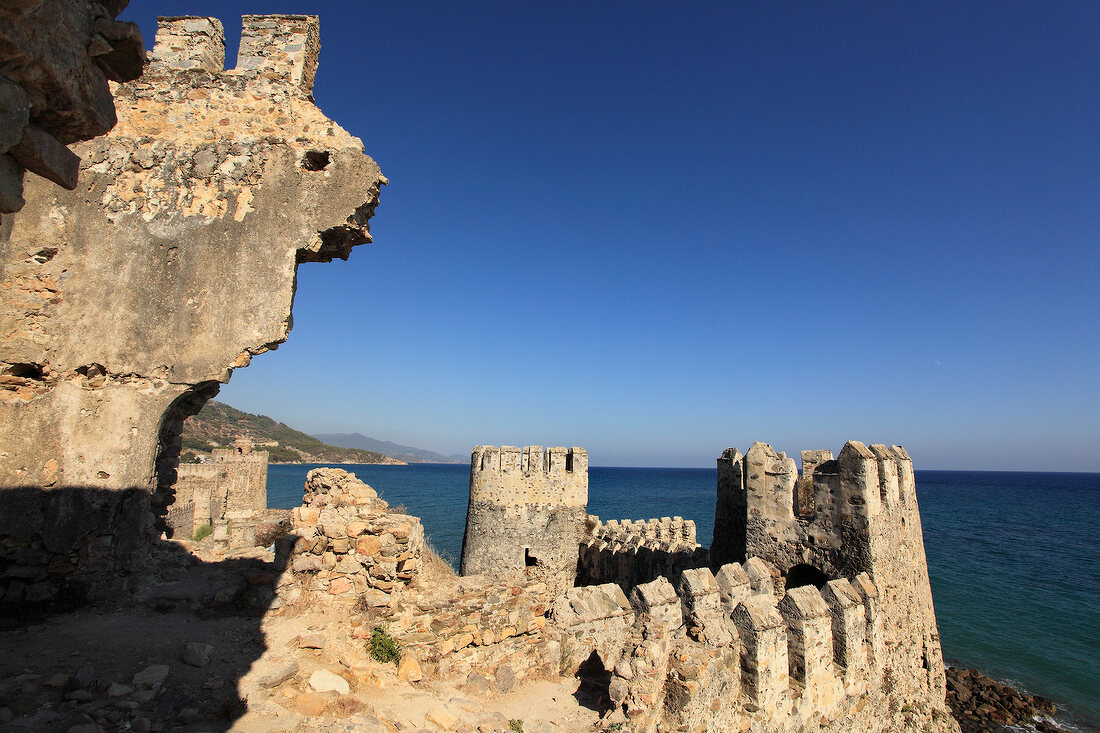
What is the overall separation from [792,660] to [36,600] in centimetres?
842

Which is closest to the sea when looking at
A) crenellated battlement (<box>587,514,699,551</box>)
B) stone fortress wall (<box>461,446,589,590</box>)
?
stone fortress wall (<box>461,446,589,590</box>)

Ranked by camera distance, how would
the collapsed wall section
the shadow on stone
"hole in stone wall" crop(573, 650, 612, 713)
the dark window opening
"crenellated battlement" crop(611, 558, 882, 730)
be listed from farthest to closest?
the dark window opening, the collapsed wall section, "hole in stone wall" crop(573, 650, 612, 713), "crenellated battlement" crop(611, 558, 882, 730), the shadow on stone

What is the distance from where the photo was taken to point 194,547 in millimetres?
9398

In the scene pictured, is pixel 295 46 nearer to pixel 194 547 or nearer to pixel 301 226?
pixel 301 226

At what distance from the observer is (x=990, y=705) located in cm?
1544

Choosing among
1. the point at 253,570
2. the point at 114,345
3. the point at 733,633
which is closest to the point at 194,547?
the point at 253,570

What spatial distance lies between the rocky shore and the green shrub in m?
17.1

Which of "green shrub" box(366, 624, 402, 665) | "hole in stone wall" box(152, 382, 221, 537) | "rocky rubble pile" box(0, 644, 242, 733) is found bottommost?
"green shrub" box(366, 624, 402, 665)

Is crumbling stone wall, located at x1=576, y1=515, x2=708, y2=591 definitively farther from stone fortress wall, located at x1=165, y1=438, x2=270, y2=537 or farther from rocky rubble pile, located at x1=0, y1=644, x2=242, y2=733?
stone fortress wall, located at x1=165, y1=438, x2=270, y2=537

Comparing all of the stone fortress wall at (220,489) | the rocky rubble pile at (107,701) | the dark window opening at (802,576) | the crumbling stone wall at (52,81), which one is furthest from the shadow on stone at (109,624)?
the stone fortress wall at (220,489)

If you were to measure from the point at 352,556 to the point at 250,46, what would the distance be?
6.01 m

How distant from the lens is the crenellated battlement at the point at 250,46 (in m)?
6.05

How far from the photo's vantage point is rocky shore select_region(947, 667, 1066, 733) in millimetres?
14602

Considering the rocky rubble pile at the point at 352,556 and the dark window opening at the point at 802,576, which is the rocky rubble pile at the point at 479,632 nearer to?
the rocky rubble pile at the point at 352,556
